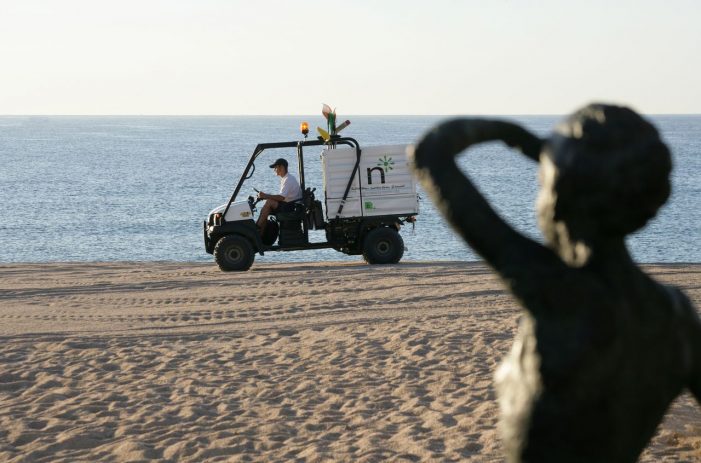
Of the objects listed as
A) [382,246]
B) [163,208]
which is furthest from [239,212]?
[163,208]

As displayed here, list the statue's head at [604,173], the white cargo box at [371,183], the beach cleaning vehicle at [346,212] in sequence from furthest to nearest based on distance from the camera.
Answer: the white cargo box at [371,183] < the beach cleaning vehicle at [346,212] < the statue's head at [604,173]

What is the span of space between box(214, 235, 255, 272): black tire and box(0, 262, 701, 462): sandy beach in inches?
23.2

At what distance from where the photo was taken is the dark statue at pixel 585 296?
1.58 meters

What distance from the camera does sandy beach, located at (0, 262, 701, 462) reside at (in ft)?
24.1

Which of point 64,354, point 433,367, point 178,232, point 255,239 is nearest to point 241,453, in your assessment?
point 433,367

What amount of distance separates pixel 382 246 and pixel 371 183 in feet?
3.61

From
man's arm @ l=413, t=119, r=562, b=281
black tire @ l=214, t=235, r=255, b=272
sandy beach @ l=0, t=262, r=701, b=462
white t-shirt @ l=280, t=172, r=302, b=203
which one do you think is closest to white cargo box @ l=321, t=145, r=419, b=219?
white t-shirt @ l=280, t=172, r=302, b=203

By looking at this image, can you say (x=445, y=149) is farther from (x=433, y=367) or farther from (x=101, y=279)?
(x=101, y=279)

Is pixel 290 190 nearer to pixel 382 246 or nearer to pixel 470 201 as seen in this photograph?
pixel 382 246

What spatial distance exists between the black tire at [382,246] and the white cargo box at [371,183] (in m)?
0.35

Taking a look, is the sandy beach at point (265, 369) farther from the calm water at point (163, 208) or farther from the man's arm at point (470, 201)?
the man's arm at point (470, 201)

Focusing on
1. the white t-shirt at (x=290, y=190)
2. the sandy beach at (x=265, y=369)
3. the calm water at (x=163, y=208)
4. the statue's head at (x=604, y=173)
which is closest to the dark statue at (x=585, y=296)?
the statue's head at (x=604, y=173)

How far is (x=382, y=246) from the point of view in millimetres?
16859

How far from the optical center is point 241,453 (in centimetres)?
718
